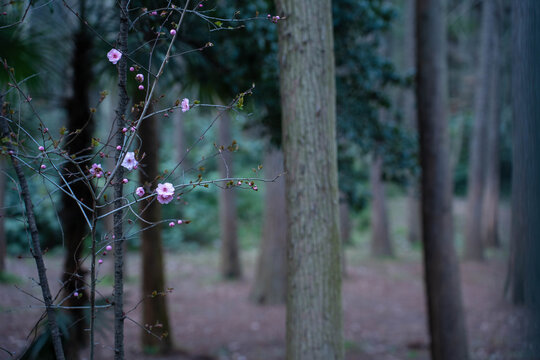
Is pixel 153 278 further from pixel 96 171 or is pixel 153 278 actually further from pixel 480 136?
pixel 480 136

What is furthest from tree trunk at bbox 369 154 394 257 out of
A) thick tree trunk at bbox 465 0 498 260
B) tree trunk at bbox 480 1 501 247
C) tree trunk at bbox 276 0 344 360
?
tree trunk at bbox 276 0 344 360

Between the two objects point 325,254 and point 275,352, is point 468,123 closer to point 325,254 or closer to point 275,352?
point 275,352

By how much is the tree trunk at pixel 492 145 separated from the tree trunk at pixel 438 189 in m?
8.36

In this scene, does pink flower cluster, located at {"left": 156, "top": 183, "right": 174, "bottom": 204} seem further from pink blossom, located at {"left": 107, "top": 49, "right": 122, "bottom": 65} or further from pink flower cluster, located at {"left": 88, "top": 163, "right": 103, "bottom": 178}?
pink blossom, located at {"left": 107, "top": 49, "right": 122, "bottom": 65}

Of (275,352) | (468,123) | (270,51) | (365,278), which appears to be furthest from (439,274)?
(468,123)

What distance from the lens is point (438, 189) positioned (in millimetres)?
5723

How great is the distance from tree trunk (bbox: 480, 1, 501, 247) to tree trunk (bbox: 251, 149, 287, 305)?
27.5 feet

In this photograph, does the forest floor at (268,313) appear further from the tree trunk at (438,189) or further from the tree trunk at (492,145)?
the tree trunk at (492,145)

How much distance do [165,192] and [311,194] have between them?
1.48 meters

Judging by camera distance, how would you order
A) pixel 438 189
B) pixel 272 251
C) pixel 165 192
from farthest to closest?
pixel 272 251 < pixel 438 189 < pixel 165 192

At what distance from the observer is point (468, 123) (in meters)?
25.6

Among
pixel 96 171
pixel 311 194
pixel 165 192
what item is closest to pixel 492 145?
pixel 311 194

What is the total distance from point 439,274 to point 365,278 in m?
7.03

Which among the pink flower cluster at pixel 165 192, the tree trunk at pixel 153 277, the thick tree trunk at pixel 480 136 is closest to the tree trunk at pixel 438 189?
the tree trunk at pixel 153 277
